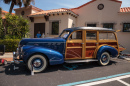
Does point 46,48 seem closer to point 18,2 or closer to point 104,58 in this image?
point 104,58

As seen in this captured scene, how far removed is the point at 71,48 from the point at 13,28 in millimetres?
6914

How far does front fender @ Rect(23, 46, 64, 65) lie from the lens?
11.8 feet

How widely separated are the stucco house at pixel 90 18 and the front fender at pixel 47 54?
6783 millimetres

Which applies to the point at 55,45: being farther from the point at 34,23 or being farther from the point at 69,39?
the point at 34,23

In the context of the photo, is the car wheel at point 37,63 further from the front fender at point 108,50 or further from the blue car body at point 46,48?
the front fender at point 108,50

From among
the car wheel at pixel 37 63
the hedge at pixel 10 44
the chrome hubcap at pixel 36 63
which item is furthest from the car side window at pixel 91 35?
the hedge at pixel 10 44

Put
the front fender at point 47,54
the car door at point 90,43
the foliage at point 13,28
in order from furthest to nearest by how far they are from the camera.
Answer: the foliage at point 13,28 < the car door at point 90,43 < the front fender at point 47,54

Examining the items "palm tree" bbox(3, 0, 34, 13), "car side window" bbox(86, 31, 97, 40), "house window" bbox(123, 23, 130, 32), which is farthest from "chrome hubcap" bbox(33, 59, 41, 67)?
"palm tree" bbox(3, 0, 34, 13)

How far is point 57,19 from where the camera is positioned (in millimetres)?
10672

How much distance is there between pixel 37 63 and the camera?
12.2 feet

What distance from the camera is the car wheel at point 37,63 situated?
3.66m

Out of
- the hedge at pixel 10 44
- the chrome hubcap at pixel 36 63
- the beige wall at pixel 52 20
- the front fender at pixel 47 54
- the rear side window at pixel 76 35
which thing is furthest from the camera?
the beige wall at pixel 52 20

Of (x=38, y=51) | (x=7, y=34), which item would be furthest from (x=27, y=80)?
(x=7, y=34)

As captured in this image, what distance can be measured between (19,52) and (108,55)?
4.39 meters
